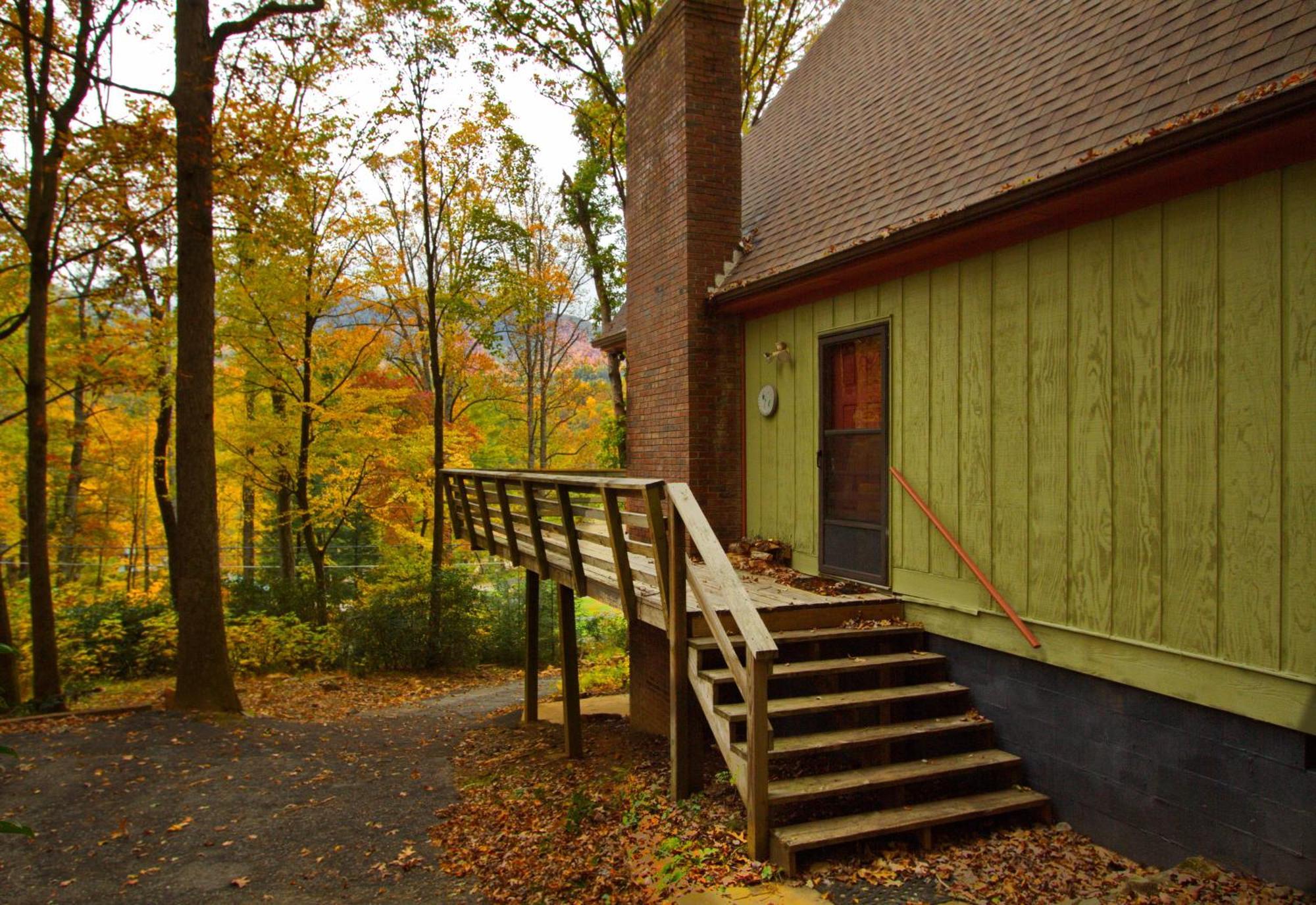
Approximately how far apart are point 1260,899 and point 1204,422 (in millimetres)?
2135

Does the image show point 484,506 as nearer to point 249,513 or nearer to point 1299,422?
point 1299,422

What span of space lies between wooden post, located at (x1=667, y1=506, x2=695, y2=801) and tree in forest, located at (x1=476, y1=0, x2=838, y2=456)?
1098cm

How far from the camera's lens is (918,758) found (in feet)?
16.4

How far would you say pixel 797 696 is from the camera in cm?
514

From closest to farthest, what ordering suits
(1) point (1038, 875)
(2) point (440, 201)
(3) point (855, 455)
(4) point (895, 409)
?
(1) point (1038, 875)
(4) point (895, 409)
(3) point (855, 455)
(2) point (440, 201)

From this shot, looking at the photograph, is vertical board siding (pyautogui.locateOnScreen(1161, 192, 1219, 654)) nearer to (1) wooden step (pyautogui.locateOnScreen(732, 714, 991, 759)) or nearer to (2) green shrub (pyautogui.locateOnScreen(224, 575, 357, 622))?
(1) wooden step (pyautogui.locateOnScreen(732, 714, 991, 759))

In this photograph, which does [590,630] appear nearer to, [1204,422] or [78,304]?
Result: [78,304]

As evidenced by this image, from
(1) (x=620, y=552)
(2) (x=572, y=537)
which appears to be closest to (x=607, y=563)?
(2) (x=572, y=537)

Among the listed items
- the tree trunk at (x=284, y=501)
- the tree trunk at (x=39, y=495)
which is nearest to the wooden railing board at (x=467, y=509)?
the tree trunk at (x=39, y=495)

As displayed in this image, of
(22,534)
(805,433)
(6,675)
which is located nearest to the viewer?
(805,433)

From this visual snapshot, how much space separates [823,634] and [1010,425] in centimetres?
181

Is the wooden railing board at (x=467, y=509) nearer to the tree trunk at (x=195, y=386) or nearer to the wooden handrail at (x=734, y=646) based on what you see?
the tree trunk at (x=195, y=386)

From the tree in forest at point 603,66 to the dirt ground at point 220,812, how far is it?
9401mm

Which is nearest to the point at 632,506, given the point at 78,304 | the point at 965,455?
the point at 965,455
